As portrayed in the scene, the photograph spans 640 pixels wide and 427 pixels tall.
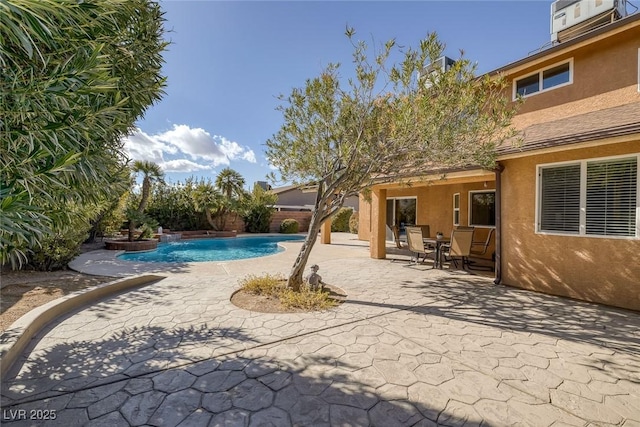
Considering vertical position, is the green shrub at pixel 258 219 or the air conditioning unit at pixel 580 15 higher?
the air conditioning unit at pixel 580 15

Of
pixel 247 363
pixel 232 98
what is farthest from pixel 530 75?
pixel 232 98

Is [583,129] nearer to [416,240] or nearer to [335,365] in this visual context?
[416,240]

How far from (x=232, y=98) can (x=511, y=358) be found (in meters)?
20.1

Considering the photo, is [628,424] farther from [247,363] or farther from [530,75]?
[530,75]

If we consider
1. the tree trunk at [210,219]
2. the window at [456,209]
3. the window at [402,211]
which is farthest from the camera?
the tree trunk at [210,219]

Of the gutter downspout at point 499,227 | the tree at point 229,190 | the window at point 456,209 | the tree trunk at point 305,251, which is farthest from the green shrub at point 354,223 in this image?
the tree trunk at point 305,251

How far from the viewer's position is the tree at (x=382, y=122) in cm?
722

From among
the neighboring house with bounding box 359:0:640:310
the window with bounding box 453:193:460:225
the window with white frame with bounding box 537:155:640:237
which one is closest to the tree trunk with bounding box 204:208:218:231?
the window with bounding box 453:193:460:225

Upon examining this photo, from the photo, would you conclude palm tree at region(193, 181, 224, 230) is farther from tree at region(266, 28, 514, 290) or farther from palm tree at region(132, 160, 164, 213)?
tree at region(266, 28, 514, 290)

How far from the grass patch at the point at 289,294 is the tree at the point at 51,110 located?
4889mm

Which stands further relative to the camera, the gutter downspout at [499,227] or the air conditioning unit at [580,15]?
the air conditioning unit at [580,15]

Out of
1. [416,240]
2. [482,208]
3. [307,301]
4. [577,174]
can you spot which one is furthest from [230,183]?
[577,174]

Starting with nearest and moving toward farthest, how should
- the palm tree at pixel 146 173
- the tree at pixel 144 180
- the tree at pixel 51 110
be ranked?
the tree at pixel 51 110
the tree at pixel 144 180
the palm tree at pixel 146 173

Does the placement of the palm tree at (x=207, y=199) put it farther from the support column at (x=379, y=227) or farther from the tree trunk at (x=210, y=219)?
the support column at (x=379, y=227)
